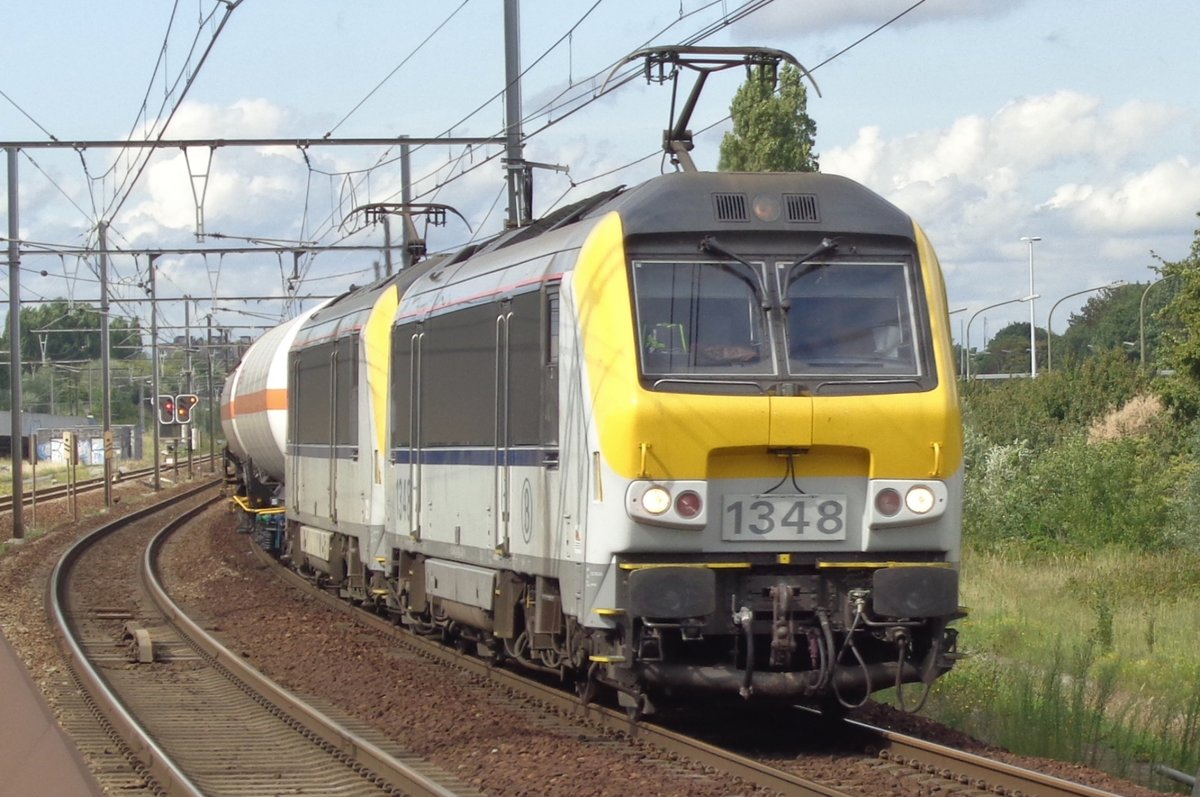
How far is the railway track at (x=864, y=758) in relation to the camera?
8.28 metres

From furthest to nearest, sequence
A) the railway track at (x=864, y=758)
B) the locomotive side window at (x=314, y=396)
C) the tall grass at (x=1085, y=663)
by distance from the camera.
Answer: the locomotive side window at (x=314, y=396), the tall grass at (x=1085, y=663), the railway track at (x=864, y=758)

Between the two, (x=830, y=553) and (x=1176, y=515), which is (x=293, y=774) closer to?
(x=830, y=553)

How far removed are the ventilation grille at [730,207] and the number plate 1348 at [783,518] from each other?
67.5 inches

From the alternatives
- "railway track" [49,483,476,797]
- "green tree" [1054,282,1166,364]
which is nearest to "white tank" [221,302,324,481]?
"railway track" [49,483,476,797]

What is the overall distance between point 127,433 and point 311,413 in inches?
2541

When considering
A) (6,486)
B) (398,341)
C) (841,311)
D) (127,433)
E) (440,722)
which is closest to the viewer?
(841,311)

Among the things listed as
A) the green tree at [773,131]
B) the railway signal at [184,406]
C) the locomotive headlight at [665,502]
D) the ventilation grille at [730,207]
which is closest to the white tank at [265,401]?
the ventilation grille at [730,207]

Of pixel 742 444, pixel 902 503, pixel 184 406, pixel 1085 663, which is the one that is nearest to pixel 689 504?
pixel 742 444

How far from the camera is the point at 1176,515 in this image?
23891 millimetres

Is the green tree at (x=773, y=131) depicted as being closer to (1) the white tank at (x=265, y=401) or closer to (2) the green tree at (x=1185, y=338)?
(2) the green tree at (x=1185, y=338)

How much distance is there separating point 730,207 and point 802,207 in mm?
441

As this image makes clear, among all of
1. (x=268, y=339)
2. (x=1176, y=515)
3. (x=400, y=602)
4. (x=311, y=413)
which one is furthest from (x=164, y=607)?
(x=1176, y=515)

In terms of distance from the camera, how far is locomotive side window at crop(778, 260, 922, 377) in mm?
9719

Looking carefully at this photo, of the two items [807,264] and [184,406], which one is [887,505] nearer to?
[807,264]
